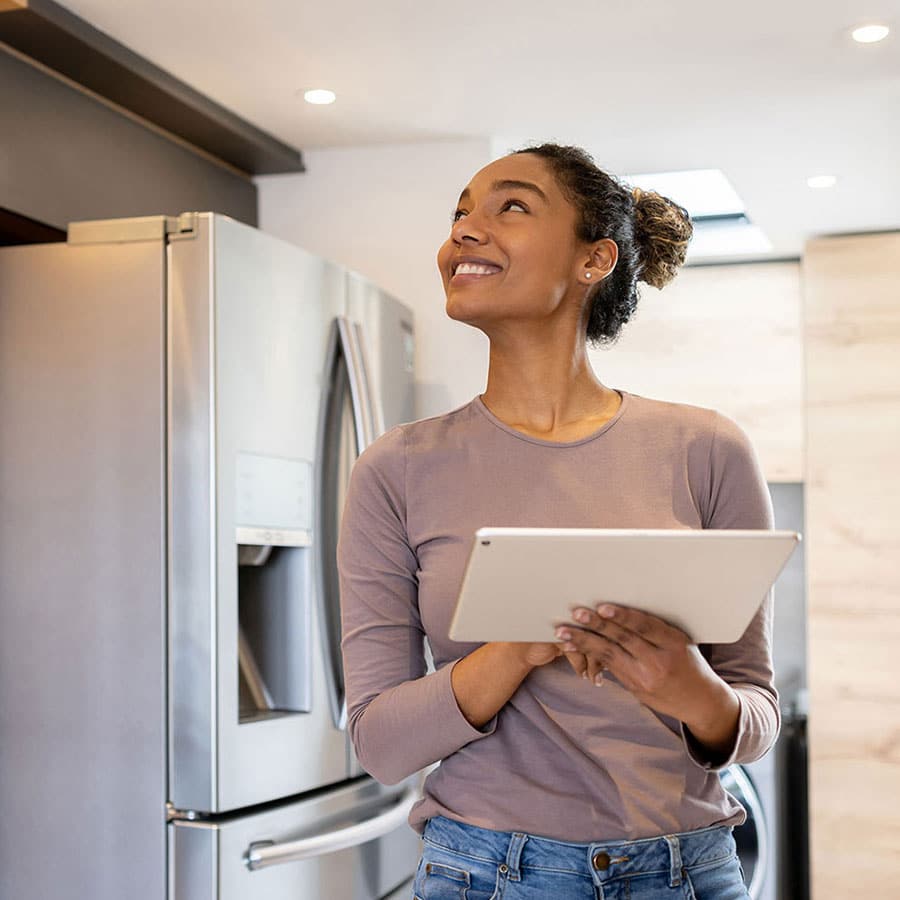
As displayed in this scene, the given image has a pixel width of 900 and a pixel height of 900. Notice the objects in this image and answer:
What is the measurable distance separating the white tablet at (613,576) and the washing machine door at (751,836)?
261 cm

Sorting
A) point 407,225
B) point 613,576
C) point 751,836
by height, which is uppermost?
point 407,225

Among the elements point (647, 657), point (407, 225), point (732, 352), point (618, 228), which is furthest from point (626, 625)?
point (732, 352)

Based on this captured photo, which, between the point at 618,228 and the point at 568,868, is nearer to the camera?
the point at 568,868

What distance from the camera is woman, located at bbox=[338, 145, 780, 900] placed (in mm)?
1078

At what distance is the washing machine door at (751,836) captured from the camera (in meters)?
3.43

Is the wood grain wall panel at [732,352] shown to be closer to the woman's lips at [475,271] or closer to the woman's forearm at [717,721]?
the woman's lips at [475,271]

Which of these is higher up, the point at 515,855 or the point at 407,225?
the point at 407,225

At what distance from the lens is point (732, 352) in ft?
12.3

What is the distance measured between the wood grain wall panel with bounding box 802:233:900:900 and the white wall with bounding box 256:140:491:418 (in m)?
1.16

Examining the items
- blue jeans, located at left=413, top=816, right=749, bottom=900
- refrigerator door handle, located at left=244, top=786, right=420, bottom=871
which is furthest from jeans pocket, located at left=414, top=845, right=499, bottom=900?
refrigerator door handle, located at left=244, top=786, right=420, bottom=871

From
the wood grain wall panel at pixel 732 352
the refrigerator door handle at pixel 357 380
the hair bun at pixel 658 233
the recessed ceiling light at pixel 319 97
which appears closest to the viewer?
the hair bun at pixel 658 233

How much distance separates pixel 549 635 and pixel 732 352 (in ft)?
9.46

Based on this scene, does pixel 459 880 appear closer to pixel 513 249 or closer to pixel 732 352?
pixel 513 249

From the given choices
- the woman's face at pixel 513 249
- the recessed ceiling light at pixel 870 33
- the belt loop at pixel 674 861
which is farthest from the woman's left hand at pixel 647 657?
the recessed ceiling light at pixel 870 33
